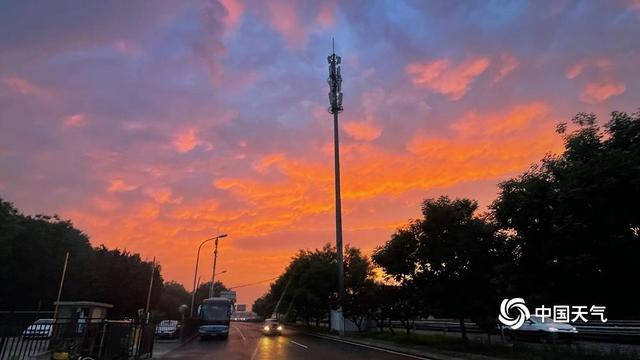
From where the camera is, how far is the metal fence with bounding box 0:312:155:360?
43.8 feet

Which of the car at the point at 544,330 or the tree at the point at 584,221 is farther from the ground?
the tree at the point at 584,221

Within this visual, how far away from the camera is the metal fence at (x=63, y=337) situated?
13.3 m

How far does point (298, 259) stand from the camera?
6738 centimetres

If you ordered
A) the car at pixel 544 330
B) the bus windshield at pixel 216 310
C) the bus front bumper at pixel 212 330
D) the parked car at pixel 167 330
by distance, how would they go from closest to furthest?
the car at pixel 544 330 < the parked car at pixel 167 330 < the bus front bumper at pixel 212 330 < the bus windshield at pixel 216 310

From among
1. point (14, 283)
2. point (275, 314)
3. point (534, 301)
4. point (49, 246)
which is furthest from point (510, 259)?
point (275, 314)

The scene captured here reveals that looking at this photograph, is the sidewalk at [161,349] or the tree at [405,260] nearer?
the sidewalk at [161,349]

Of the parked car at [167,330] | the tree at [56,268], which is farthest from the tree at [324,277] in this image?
the tree at [56,268]

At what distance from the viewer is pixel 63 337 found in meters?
15.4

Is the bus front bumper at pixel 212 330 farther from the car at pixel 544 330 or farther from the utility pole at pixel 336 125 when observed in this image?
the car at pixel 544 330

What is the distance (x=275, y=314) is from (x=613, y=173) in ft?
287

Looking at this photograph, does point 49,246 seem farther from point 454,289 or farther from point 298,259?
point 454,289
